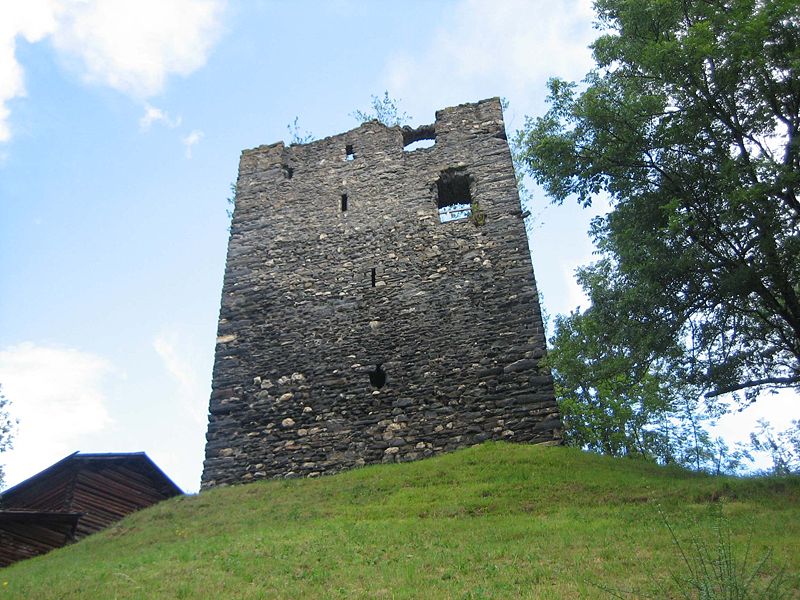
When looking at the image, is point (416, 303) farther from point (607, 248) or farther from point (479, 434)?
point (607, 248)

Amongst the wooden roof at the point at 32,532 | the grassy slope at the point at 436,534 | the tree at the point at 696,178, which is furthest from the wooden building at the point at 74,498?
the tree at the point at 696,178

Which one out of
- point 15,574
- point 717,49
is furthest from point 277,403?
point 717,49

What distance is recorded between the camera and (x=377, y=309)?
1286 centimetres

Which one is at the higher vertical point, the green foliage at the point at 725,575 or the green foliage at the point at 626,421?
the green foliage at the point at 626,421

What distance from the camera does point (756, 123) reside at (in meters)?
9.80

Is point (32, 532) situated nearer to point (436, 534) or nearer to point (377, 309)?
point (377, 309)

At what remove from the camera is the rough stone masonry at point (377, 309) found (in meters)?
11.3

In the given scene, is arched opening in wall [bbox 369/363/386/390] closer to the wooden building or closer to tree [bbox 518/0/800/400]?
tree [bbox 518/0/800/400]

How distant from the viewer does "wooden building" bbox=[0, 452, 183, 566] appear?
1182 centimetres

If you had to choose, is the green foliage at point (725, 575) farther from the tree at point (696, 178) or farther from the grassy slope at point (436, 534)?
the tree at point (696, 178)

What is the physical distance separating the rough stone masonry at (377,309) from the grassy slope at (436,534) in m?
0.74

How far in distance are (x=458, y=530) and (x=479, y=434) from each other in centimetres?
339

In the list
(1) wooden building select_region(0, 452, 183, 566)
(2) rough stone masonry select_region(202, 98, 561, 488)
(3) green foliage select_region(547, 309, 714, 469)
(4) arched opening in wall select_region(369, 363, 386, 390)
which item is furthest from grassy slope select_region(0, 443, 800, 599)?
(3) green foliage select_region(547, 309, 714, 469)

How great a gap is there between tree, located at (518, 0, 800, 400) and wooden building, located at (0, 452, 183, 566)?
1053 cm
